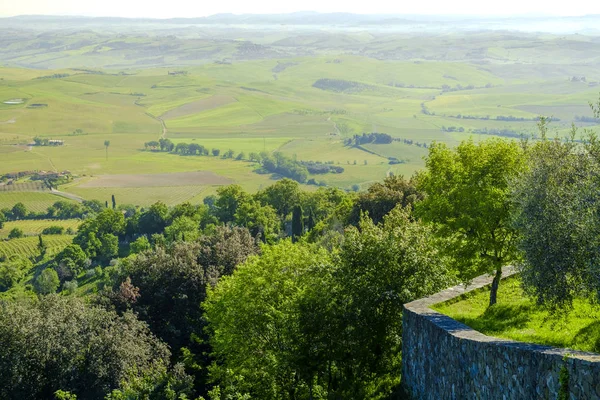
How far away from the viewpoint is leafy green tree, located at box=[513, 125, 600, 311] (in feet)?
52.1

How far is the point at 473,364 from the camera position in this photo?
1769 centimetres

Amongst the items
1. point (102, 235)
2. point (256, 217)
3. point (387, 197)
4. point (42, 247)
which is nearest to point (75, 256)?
point (102, 235)

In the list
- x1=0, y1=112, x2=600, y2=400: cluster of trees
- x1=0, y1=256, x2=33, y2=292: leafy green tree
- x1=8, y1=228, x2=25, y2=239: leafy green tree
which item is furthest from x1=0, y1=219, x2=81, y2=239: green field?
x1=0, y1=112, x2=600, y2=400: cluster of trees

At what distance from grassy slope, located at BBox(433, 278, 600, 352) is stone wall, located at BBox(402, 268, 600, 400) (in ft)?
2.57

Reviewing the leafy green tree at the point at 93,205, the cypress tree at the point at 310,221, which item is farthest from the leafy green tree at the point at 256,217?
the leafy green tree at the point at 93,205

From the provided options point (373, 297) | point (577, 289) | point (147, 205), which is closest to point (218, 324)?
point (373, 297)

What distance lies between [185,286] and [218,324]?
1022 centimetres

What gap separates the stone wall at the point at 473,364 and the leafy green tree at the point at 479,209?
1735mm

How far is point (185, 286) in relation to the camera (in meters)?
43.5

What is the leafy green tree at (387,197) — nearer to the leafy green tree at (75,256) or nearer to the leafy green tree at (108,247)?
the leafy green tree at (75,256)

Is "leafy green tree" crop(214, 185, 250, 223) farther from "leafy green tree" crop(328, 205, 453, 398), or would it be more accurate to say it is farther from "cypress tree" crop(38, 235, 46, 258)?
"leafy green tree" crop(328, 205, 453, 398)

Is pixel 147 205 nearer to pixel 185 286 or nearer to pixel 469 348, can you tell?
pixel 185 286

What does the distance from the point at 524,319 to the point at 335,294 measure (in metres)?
6.43

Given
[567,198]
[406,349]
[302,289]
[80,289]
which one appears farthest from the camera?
[80,289]
